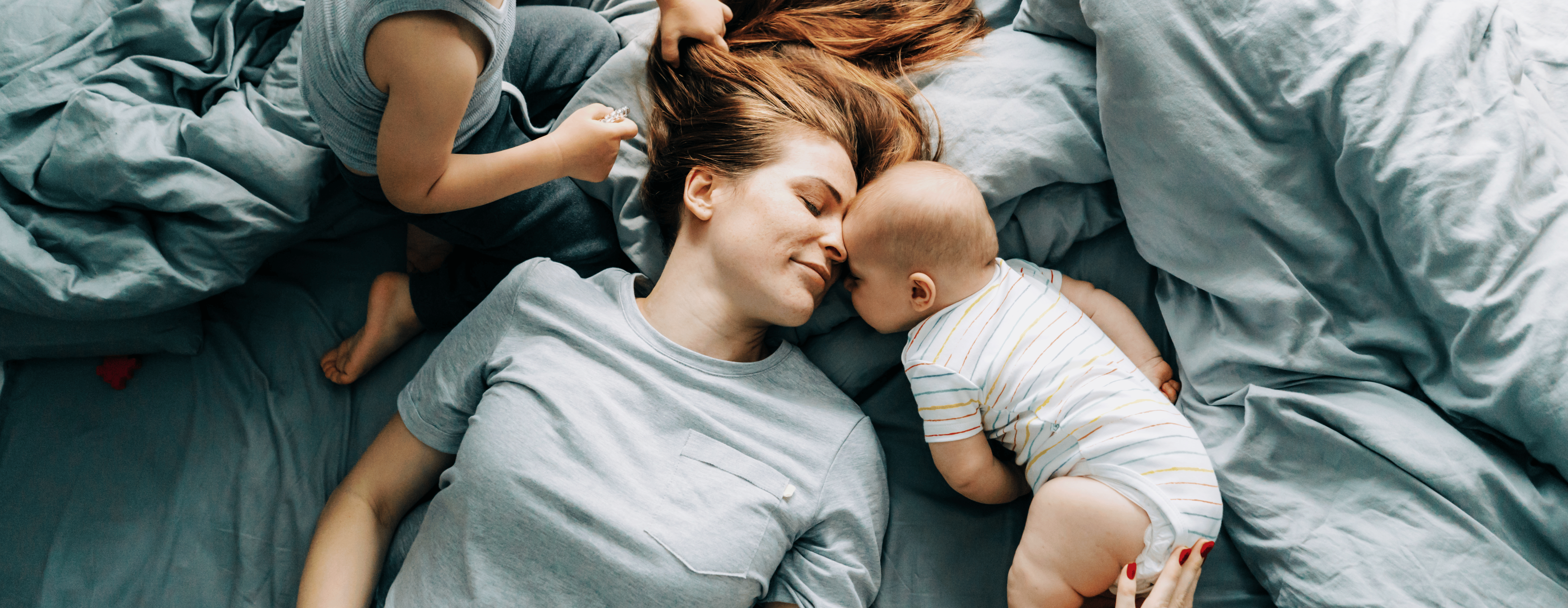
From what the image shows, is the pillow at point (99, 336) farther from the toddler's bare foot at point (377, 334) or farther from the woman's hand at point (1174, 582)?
the woman's hand at point (1174, 582)

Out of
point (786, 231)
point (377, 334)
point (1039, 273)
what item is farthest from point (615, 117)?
point (1039, 273)

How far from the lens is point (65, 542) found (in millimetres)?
1350

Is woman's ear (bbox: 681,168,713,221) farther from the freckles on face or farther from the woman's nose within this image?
the woman's nose

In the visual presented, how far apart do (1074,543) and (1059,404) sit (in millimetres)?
199

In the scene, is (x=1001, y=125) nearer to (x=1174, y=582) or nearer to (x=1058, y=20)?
(x=1058, y=20)

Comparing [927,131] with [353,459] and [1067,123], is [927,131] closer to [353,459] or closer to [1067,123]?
[1067,123]

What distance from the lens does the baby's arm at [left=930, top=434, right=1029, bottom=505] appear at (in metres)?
1.26

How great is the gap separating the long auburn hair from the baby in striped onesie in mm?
141

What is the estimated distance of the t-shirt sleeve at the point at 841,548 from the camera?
122 cm

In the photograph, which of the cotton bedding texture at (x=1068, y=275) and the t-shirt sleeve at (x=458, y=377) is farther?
the t-shirt sleeve at (x=458, y=377)

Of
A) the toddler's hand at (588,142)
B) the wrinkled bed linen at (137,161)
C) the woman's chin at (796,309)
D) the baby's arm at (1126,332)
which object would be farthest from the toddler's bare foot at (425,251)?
the baby's arm at (1126,332)

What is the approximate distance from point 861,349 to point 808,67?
507 mm

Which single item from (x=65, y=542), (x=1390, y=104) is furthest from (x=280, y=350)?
(x=1390, y=104)

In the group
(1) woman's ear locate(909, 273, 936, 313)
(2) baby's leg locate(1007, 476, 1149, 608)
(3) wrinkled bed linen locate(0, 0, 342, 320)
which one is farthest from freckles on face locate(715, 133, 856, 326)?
(3) wrinkled bed linen locate(0, 0, 342, 320)
